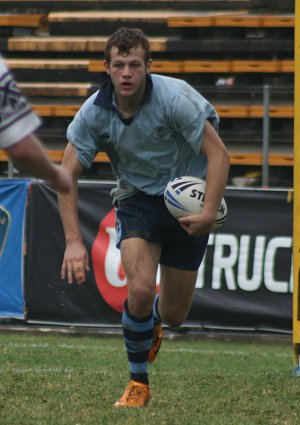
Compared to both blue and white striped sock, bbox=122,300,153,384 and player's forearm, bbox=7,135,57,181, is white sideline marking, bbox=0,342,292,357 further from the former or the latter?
player's forearm, bbox=7,135,57,181

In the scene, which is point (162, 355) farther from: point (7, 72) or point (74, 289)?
point (7, 72)

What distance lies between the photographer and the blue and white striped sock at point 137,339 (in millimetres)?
6434

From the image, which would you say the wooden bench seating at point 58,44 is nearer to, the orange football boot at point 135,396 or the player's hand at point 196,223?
the player's hand at point 196,223

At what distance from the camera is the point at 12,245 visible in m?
12.0

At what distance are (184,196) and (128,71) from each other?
726 mm

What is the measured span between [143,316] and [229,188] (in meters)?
5.38

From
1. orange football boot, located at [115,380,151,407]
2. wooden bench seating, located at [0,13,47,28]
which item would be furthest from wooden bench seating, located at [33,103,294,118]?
orange football boot, located at [115,380,151,407]

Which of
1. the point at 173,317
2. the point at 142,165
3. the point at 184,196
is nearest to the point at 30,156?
the point at 184,196

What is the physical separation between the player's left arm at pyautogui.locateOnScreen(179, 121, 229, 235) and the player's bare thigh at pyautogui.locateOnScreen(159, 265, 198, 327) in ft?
1.71

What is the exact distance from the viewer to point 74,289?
11.8 m

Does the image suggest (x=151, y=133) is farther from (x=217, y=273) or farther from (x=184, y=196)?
(x=217, y=273)

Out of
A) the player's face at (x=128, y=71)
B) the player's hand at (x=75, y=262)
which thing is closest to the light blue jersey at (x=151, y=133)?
the player's face at (x=128, y=71)

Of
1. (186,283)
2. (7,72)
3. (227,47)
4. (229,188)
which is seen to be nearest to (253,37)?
(227,47)

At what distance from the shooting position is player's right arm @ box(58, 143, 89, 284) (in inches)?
239
